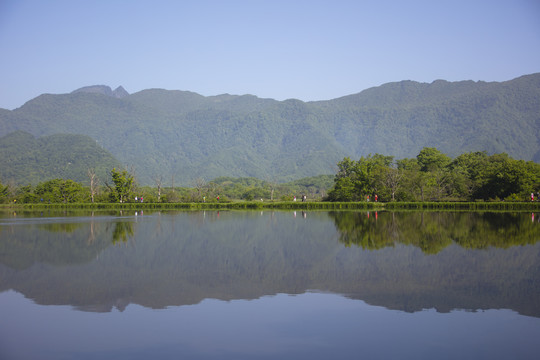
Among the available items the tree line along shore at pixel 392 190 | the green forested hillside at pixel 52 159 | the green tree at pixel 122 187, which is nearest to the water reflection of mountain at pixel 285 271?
the tree line along shore at pixel 392 190

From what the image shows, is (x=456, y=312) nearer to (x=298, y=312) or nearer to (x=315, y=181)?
(x=298, y=312)

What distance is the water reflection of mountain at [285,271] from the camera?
10781mm

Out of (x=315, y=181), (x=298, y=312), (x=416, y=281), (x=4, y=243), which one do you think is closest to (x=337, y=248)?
(x=416, y=281)

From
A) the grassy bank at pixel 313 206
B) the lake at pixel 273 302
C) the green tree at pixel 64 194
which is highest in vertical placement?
the green tree at pixel 64 194

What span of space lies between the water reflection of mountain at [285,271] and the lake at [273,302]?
44mm

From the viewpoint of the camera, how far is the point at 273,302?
34.1ft

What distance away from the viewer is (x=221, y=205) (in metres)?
66.6

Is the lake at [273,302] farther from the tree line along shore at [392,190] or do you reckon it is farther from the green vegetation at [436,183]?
the green vegetation at [436,183]

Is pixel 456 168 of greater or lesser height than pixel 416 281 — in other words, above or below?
above

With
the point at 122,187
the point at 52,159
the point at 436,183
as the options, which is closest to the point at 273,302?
the point at 436,183

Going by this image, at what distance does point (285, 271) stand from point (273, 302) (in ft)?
11.4

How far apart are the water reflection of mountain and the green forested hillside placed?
130m

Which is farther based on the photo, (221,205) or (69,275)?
(221,205)

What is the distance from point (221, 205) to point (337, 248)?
48.9 m
